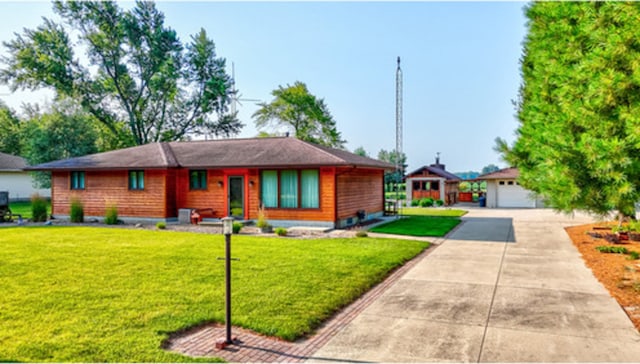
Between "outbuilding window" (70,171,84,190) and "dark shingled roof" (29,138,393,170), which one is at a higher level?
"dark shingled roof" (29,138,393,170)

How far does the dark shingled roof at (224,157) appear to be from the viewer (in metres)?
14.4

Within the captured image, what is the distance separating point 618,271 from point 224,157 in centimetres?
1331

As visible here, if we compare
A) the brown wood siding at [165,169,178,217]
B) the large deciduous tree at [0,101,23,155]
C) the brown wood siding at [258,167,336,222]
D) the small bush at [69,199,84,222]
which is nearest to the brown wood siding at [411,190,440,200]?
the brown wood siding at [258,167,336,222]

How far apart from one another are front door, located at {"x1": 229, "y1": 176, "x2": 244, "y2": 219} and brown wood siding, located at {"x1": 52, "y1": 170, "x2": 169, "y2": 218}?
109 inches

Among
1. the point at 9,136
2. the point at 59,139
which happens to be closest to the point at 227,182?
the point at 59,139

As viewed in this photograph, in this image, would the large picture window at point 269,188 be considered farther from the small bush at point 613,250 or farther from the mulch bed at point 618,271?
the small bush at point 613,250

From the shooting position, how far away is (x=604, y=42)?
4.77 meters

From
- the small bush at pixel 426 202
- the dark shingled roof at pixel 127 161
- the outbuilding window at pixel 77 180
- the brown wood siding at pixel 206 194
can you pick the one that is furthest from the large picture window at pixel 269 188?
the small bush at pixel 426 202

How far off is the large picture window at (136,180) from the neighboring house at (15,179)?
2210cm

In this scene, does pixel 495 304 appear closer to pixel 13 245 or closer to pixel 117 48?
pixel 13 245

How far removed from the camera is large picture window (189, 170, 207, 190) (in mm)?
16172

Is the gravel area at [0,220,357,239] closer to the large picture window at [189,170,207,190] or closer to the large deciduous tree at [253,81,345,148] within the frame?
the large picture window at [189,170,207,190]

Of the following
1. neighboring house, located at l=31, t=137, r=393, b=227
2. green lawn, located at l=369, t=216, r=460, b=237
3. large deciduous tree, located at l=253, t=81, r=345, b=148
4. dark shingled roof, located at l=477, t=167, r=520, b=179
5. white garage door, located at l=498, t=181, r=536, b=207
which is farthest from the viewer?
large deciduous tree, located at l=253, t=81, r=345, b=148

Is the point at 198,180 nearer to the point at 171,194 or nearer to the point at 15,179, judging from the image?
the point at 171,194
